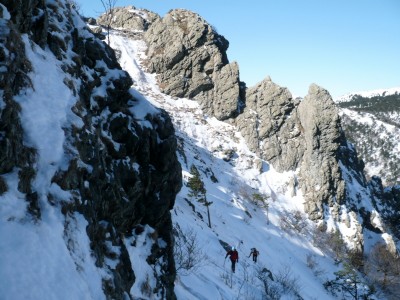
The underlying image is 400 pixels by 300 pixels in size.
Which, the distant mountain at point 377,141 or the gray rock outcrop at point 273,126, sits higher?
the distant mountain at point 377,141

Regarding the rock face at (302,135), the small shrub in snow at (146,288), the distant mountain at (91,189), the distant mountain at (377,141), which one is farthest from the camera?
the distant mountain at (377,141)

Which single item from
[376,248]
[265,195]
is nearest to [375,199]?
[376,248]

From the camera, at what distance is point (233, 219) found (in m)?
43.6

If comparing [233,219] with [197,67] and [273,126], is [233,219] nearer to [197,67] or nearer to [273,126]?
[273,126]

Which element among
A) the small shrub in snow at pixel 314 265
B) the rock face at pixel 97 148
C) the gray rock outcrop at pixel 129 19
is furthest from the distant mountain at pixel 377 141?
the rock face at pixel 97 148

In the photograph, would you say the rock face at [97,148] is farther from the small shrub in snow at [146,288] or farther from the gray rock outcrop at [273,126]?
the gray rock outcrop at [273,126]

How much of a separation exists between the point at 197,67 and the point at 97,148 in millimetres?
68649

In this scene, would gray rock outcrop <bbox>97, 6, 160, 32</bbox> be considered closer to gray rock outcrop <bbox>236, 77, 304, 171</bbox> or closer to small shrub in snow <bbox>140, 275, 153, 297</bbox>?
gray rock outcrop <bbox>236, 77, 304, 171</bbox>

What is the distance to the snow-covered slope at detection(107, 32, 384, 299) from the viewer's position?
802 inches

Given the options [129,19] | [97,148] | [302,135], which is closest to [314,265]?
[302,135]

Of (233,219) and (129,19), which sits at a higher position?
(129,19)

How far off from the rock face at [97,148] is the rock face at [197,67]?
59.8 meters

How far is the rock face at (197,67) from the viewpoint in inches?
2867

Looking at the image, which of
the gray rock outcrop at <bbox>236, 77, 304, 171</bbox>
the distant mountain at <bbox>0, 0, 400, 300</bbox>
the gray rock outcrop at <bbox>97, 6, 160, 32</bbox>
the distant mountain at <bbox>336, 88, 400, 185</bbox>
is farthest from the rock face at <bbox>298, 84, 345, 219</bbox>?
the distant mountain at <bbox>336, 88, 400, 185</bbox>
